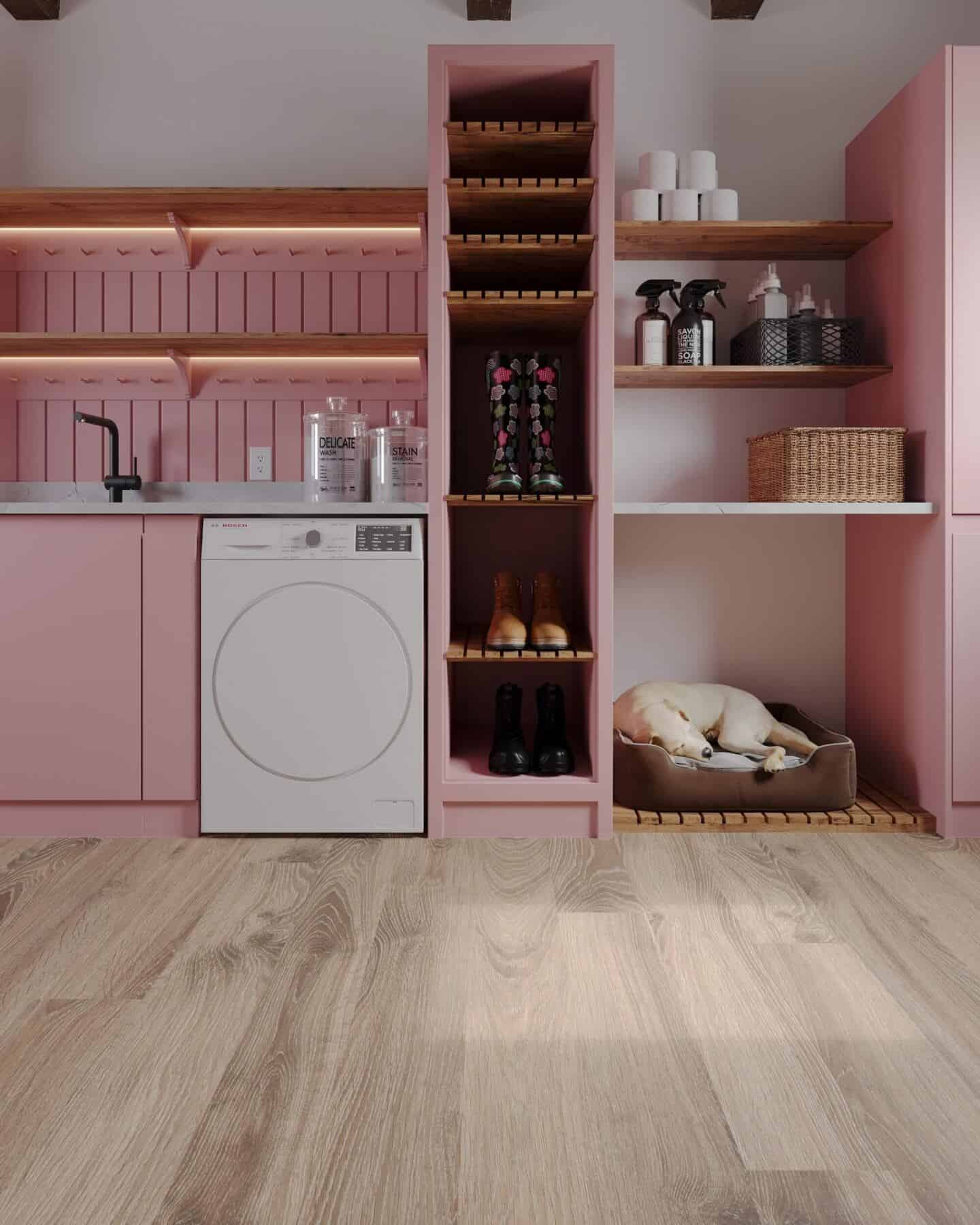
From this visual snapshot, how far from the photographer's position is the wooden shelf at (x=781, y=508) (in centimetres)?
256

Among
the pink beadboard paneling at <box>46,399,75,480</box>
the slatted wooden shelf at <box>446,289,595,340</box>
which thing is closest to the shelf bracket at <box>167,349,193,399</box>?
the pink beadboard paneling at <box>46,399,75,480</box>

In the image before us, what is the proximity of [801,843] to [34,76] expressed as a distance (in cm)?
326

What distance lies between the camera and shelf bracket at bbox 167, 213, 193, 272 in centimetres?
294

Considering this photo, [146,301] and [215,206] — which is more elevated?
[215,206]

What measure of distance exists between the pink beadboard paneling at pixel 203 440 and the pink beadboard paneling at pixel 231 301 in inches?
9.8

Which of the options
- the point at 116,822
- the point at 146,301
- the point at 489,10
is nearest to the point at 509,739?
the point at 116,822

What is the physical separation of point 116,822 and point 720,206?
2397mm

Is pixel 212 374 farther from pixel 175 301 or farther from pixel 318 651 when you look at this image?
pixel 318 651

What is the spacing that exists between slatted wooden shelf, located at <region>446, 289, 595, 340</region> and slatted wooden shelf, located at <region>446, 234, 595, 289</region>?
0.29 ft

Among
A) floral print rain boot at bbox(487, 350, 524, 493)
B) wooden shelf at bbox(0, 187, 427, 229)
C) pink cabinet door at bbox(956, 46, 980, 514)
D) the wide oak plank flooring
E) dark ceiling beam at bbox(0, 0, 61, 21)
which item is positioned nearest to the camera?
the wide oak plank flooring

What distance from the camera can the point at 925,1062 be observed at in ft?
4.72

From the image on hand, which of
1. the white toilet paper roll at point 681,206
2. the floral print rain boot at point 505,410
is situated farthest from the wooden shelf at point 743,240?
the floral print rain boot at point 505,410

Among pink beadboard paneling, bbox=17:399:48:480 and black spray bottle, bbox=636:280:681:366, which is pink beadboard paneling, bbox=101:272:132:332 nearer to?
pink beadboard paneling, bbox=17:399:48:480

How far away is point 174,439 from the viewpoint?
10.2ft
